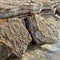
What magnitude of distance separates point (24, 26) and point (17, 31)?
54 centimetres

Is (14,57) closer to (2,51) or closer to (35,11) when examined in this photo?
(2,51)

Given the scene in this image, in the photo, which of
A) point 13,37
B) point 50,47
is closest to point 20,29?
point 13,37

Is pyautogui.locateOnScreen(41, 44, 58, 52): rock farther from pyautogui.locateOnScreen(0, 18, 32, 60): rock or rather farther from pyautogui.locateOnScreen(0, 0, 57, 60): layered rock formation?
pyautogui.locateOnScreen(0, 18, 32, 60): rock

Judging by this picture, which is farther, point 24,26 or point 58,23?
point 58,23

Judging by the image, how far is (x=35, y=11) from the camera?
251 inches

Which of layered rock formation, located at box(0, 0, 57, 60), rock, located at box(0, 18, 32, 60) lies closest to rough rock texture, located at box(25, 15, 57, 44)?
layered rock formation, located at box(0, 0, 57, 60)

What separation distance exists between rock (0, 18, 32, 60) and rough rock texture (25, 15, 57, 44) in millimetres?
376

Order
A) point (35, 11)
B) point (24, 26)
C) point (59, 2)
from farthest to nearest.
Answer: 1. point (59, 2)
2. point (35, 11)
3. point (24, 26)

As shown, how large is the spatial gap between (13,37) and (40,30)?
107 cm

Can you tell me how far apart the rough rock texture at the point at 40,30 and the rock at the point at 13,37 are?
14.8 inches

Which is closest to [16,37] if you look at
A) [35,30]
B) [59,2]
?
[35,30]

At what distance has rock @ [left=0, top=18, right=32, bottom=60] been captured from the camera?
440 centimetres

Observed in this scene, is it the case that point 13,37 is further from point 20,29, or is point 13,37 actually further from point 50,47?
point 50,47

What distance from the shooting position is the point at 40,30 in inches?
220
